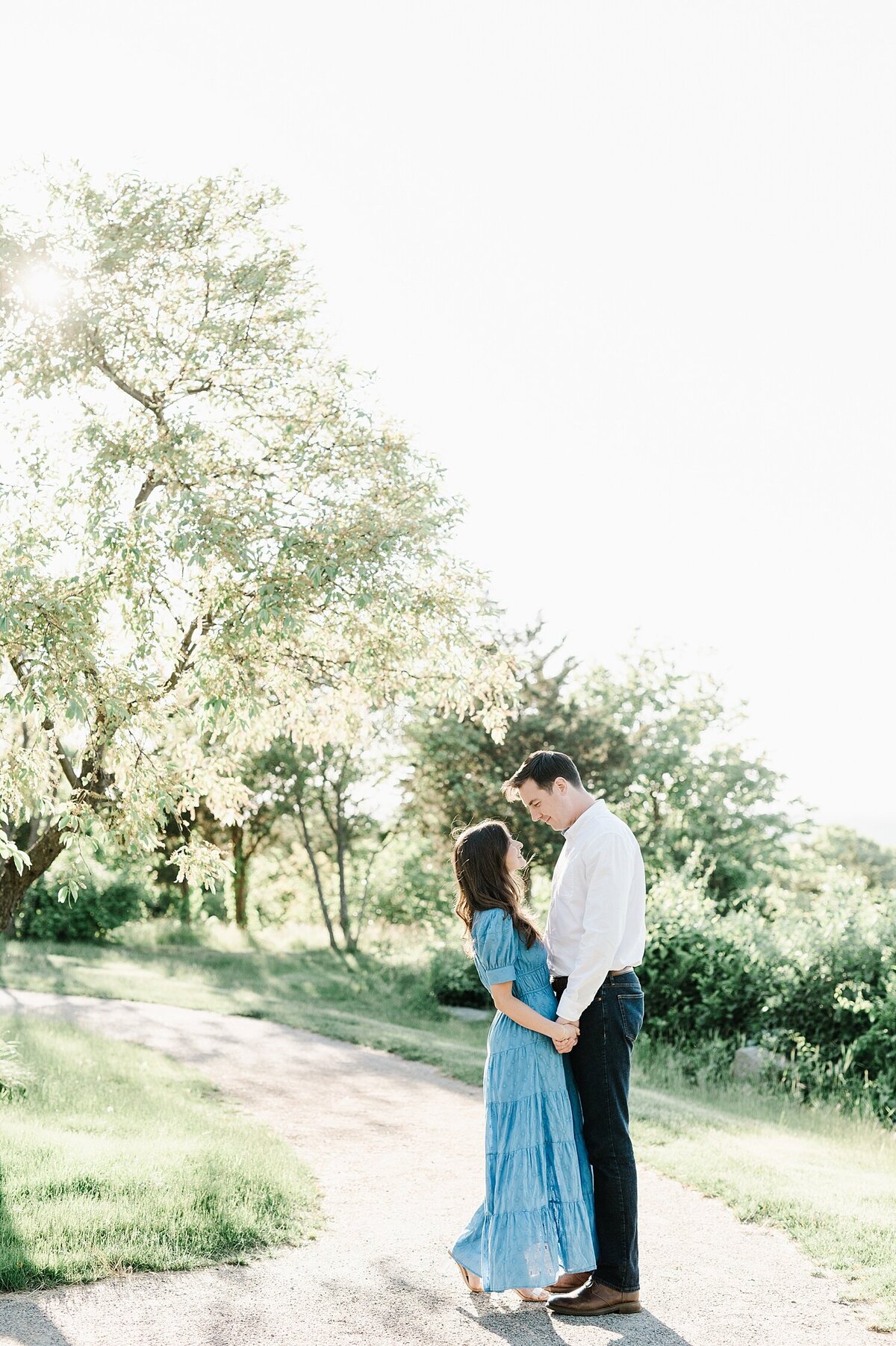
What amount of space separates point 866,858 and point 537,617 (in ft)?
102

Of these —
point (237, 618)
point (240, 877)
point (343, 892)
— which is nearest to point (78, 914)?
point (343, 892)

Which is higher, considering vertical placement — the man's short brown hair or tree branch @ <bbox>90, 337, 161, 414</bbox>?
tree branch @ <bbox>90, 337, 161, 414</bbox>

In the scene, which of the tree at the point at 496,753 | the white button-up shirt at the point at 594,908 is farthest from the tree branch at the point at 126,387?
the tree at the point at 496,753

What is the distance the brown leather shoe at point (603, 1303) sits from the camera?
424 centimetres

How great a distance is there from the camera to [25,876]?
26.7 feet

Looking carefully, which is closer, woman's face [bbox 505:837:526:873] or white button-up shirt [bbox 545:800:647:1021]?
white button-up shirt [bbox 545:800:647:1021]

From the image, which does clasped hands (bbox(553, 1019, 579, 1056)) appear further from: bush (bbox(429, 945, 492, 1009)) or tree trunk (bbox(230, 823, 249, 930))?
tree trunk (bbox(230, 823, 249, 930))

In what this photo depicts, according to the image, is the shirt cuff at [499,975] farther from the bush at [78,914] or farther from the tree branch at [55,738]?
the bush at [78,914]

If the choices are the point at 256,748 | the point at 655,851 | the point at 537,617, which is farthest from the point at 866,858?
the point at 256,748

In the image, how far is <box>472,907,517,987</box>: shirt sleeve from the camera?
4383mm

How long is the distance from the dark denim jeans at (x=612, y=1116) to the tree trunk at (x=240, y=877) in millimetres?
23224

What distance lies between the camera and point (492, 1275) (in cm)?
421

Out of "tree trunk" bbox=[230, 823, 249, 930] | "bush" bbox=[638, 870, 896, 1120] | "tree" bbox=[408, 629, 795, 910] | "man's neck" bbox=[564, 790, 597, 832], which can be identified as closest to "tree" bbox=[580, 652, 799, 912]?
"tree" bbox=[408, 629, 795, 910]

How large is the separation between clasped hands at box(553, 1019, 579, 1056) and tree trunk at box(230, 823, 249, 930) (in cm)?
2329
